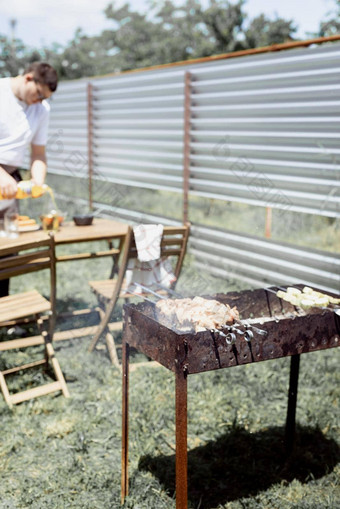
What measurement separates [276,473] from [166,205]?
23.6 feet

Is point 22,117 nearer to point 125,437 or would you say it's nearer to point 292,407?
point 125,437

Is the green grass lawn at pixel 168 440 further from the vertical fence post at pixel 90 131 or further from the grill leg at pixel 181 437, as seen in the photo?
the vertical fence post at pixel 90 131

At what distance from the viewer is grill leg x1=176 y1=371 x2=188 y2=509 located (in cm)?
246

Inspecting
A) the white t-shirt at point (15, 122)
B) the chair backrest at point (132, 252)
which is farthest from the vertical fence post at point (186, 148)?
the white t-shirt at point (15, 122)

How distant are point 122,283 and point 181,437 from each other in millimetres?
1951

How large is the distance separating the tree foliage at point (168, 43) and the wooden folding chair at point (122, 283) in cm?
2766

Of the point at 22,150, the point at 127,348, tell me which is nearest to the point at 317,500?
the point at 127,348

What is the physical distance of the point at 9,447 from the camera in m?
3.43

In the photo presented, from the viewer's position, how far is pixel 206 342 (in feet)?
8.02

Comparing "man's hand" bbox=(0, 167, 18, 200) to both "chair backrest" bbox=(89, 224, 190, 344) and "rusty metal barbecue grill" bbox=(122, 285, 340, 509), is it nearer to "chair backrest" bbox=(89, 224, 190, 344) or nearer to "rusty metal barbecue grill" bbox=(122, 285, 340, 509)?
"chair backrest" bbox=(89, 224, 190, 344)

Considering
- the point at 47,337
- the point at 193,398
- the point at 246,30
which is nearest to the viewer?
the point at 193,398

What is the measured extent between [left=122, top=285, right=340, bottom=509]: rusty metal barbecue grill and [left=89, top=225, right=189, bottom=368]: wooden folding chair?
127 cm

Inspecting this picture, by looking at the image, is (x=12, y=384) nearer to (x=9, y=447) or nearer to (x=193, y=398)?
(x=9, y=447)

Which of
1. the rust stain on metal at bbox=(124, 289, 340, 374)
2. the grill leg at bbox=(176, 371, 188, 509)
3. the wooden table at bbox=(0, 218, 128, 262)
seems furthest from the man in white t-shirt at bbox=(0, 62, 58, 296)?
the grill leg at bbox=(176, 371, 188, 509)
